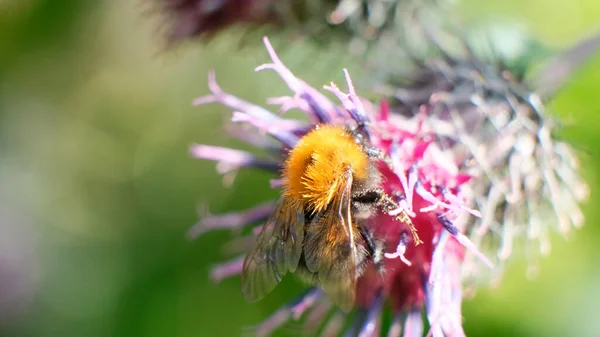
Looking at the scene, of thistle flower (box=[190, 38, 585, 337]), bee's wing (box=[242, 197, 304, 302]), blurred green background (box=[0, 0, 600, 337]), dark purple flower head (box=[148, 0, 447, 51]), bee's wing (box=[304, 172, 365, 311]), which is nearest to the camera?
bee's wing (box=[304, 172, 365, 311])

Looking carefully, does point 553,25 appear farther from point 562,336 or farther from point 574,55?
point 562,336

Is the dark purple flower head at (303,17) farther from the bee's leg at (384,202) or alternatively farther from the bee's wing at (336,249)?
the bee's wing at (336,249)

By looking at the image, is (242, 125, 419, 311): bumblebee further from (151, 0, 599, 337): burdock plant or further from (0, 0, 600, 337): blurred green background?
(0, 0, 600, 337): blurred green background

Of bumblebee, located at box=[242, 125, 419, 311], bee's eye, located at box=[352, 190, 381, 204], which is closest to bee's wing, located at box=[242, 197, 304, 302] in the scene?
bumblebee, located at box=[242, 125, 419, 311]

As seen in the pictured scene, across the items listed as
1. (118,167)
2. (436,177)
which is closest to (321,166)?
(436,177)

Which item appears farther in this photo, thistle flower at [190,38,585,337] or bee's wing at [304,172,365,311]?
thistle flower at [190,38,585,337]

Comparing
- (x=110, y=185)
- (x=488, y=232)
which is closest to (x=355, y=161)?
(x=488, y=232)
